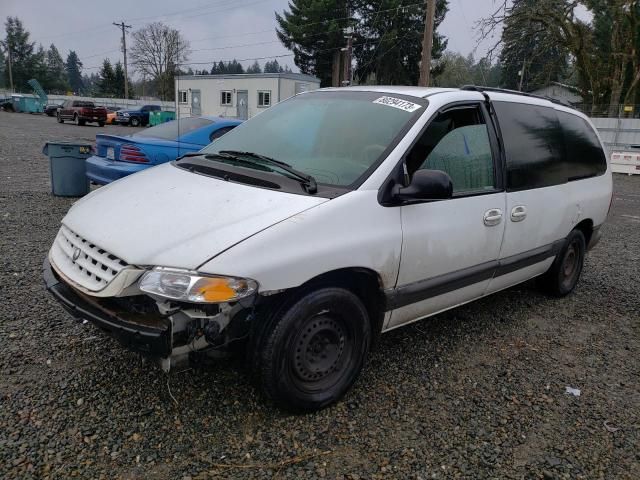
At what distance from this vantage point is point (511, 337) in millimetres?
3873

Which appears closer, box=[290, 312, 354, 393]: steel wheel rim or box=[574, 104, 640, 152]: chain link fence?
box=[290, 312, 354, 393]: steel wheel rim

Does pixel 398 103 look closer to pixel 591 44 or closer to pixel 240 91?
pixel 591 44

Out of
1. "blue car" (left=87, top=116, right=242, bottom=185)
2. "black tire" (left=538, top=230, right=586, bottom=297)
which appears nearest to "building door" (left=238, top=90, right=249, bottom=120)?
"blue car" (left=87, top=116, right=242, bottom=185)

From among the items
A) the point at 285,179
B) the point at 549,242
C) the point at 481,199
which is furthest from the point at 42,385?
the point at 549,242

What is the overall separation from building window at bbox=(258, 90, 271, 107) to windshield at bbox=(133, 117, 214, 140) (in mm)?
29034

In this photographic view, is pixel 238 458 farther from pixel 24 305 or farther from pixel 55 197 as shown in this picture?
pixel 55 197

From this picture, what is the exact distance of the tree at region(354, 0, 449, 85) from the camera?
1547 inches

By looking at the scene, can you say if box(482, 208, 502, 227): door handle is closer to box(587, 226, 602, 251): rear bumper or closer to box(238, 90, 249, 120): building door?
box(587, 226, 602, 251): rear bumper

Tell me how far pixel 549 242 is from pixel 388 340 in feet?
5.54

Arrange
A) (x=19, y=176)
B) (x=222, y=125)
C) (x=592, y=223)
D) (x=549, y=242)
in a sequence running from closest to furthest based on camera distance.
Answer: (x=549, y=242) → (x=592, y=223) → (x=222, y=125) → (x=19, y=176)

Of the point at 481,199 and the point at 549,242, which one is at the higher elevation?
the point at 481,199

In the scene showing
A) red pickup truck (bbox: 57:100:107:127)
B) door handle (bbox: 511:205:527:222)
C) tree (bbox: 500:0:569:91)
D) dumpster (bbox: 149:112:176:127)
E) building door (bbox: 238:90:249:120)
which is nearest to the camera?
door handle (bbox: 511:205:527:222)

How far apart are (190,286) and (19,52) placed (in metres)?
96.0

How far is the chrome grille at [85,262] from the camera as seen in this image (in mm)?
2328
